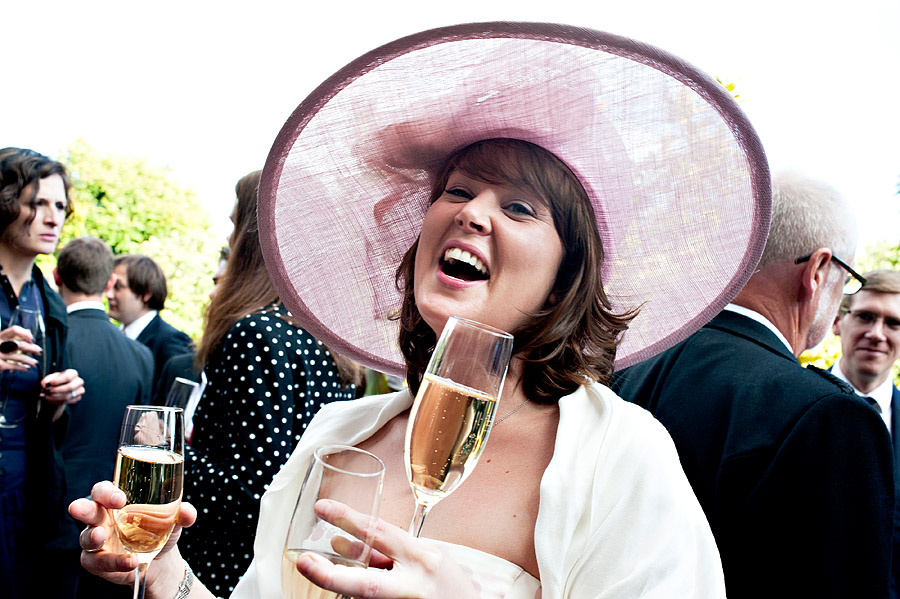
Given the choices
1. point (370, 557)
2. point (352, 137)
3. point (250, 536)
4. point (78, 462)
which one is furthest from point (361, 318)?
point (78, 462)

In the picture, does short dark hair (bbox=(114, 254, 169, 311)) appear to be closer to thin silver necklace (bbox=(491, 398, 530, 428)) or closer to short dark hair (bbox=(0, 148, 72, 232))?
short dark hair (bbox=(0, 148, 72, 232))

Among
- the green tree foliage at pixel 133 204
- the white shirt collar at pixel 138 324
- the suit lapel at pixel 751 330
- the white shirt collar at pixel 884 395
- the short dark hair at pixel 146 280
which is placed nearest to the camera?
the suit lapel at pixel 751 330

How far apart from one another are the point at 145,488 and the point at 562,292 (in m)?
1.06

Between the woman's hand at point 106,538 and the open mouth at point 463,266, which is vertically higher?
the open mouth at point 463,266

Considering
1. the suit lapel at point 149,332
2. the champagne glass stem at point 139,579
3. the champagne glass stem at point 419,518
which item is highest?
the champagne glass stem at point 419,518

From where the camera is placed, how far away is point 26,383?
12.9 feet

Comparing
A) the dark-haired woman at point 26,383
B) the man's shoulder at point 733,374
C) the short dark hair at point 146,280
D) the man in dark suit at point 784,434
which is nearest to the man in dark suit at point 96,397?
the dark-haired woman at point 26,383

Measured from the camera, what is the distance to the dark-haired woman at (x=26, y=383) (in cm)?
387

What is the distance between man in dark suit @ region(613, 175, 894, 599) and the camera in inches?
81.9

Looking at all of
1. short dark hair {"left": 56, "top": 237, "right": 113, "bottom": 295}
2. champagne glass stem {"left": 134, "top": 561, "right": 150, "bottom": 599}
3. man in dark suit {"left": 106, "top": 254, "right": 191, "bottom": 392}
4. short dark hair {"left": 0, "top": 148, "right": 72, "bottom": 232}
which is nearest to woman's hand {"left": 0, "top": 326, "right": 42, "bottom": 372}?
short dark hair {"left": 0, "top": 148, "right": 72, "bottom": 232}

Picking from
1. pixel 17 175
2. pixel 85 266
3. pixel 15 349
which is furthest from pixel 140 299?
pixel 15 349

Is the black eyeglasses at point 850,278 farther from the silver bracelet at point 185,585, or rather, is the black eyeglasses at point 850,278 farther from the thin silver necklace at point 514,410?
the silver bracelet at point 185,585

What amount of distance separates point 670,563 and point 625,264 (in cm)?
→ 96

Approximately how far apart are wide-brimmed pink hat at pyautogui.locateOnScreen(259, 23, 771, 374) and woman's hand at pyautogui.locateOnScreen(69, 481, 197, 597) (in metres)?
0.89
